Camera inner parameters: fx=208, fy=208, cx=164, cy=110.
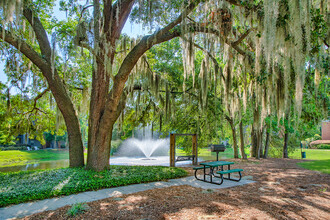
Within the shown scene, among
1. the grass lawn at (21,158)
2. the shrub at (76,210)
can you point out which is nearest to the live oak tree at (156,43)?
the shrub at (76,210)

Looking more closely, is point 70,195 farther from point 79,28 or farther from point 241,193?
point 79,28

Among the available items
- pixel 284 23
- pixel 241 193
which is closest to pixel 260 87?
pixel 284 23

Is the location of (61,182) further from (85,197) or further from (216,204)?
(216,204)

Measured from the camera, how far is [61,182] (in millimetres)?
4719

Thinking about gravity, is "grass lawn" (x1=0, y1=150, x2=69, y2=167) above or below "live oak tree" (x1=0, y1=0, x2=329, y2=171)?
below

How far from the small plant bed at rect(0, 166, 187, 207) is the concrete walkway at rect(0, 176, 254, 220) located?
0.19 m

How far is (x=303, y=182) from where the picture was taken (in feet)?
17.8

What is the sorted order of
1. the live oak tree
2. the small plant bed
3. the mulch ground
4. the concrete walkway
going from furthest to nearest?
1. the live oak tree
2. the small plant bed
3. the concrete walkway
4. the mulch ground

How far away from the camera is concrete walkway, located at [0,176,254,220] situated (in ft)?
11.0

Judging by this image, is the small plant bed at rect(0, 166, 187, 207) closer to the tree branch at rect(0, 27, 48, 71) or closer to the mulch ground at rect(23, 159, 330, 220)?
the mulch ground at rect(23, 159, 330, 220)

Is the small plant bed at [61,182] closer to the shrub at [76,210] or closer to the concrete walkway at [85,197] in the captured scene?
the concrete walkway at [85,197]

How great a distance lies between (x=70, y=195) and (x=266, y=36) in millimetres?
5003

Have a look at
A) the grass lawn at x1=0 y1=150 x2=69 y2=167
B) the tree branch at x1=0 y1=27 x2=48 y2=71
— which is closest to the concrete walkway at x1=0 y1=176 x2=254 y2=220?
the tree branch at x1=0 y1=27 x2=48 y2=71

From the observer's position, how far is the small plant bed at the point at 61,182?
3.96m
